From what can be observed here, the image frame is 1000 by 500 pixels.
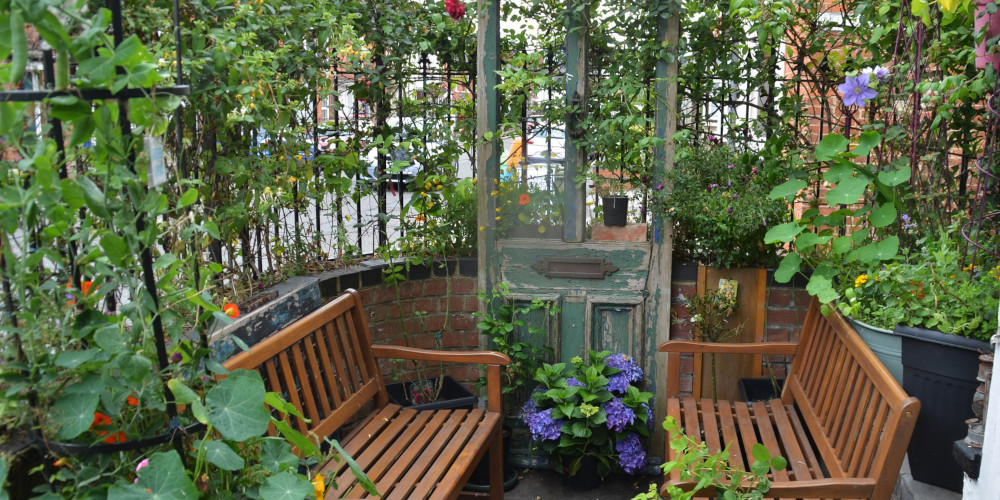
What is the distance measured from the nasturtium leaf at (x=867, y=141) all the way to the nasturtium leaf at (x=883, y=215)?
193 millimetres

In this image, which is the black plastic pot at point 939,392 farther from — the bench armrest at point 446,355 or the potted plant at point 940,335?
the bench armrest at point 446,355

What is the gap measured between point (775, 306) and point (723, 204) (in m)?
0.58

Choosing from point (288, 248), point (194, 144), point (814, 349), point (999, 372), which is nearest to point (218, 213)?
point (194, 144)

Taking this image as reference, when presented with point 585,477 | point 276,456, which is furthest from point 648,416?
point 276,456

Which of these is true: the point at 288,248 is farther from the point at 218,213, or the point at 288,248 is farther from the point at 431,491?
the point at 431,491

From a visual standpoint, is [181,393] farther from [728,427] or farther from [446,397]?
[446,397]

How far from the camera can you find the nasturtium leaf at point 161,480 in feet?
3.86

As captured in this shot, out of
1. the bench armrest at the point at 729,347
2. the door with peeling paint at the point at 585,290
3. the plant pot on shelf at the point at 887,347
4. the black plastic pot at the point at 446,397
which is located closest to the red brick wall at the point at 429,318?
the black plastic pot at the point at 446,397

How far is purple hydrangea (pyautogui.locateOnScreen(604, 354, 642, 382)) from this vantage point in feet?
11.2

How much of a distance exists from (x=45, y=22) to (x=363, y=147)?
2.69 m

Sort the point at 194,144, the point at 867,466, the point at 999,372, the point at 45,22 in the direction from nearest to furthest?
1. the point at 45,22
2. the point at 999,372
3. the point at 867,466
4. the point at 194,144

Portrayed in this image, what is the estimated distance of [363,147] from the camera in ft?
12.1

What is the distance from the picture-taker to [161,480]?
1.19m


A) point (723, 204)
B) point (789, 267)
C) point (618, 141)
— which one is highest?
point (618, 141)
